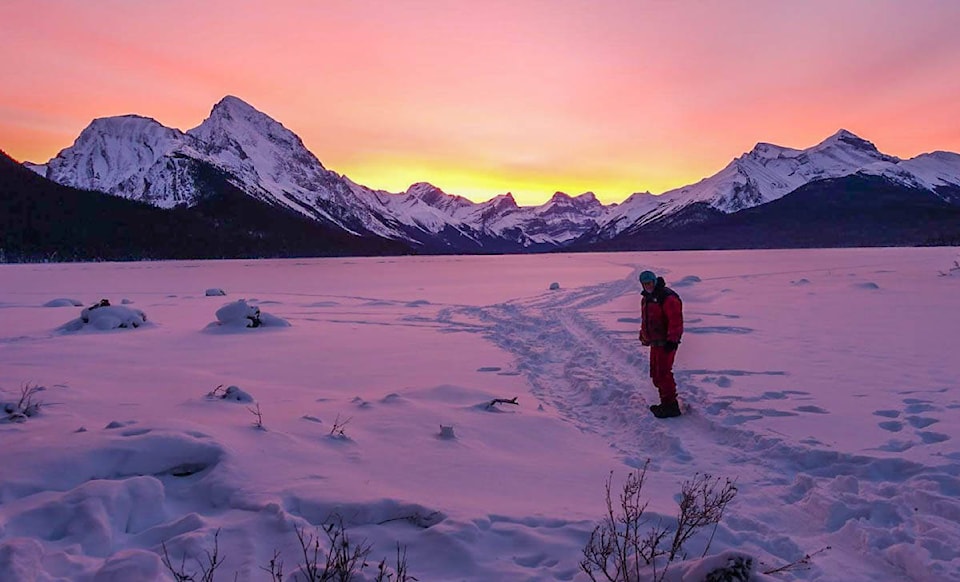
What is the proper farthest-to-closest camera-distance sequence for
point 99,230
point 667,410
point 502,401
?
1. point 99,230
2. point 502,401
3. point 667,410


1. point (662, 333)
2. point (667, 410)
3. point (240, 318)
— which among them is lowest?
point (667, 410)

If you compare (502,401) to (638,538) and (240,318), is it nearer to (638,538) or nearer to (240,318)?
(638,538)

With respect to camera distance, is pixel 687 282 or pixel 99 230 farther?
pixel 99 230

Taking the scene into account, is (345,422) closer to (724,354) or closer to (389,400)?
(389,400)

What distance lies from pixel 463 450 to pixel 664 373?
339 cm

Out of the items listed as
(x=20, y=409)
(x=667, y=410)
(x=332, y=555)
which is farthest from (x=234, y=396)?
(x=667, y=410)

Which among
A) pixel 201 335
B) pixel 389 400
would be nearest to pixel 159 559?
pixel 389 400

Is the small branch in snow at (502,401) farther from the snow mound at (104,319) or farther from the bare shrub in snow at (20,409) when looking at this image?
the snow mound at (104,319)

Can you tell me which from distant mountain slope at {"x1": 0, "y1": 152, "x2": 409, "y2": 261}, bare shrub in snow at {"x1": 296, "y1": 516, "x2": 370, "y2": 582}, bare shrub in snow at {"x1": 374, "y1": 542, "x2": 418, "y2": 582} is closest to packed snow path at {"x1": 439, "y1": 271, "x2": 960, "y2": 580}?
bare shrub in snow at {"x1": 374, "y1": 542, "x2": 418, "y2": 582}

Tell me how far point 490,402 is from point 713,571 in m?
5.26

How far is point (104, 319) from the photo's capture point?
1538 cm

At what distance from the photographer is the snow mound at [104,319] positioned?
49.8 feet

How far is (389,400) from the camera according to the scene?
319 inches

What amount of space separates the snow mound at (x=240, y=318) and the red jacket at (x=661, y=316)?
11723 mm
